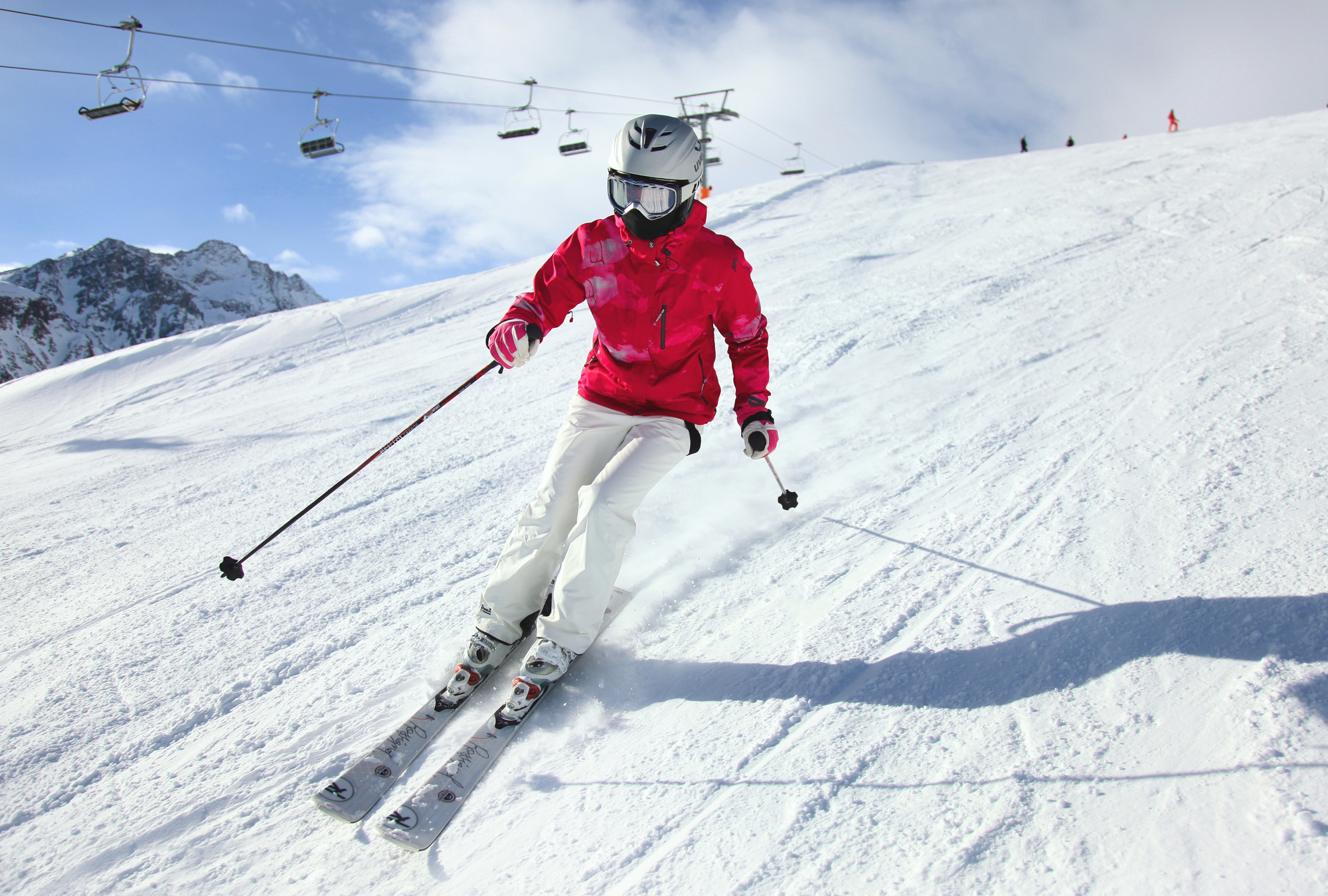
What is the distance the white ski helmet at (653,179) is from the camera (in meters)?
2.46

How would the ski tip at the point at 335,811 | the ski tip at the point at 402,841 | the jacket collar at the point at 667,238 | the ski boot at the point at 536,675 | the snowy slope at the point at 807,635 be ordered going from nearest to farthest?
the snowy slope at the point at 807,635 < the ski tip at the point at 402,841 < the ski tip at the point at 335,811 < the ski boot at the point at 536,675 < the jacket collar at the point at 667,238

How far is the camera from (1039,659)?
6.88 ft

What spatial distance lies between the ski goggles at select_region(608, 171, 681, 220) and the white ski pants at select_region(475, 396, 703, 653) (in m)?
0.75

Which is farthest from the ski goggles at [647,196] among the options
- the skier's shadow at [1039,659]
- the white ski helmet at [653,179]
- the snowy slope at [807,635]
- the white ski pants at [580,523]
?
the skier's shadow at [1039,659]

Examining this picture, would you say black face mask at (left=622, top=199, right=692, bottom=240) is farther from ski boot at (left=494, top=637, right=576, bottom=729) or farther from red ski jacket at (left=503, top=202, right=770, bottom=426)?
ski boot at (left=494, top=637, right=576, bottom=729)

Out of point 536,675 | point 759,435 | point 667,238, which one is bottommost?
point 536,675

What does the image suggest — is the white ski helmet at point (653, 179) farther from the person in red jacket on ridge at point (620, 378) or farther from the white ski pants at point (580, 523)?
the white ski pants at point (580, 523)

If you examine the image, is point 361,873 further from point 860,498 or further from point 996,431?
point 996,431

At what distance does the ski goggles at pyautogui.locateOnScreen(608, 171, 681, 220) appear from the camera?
246cm

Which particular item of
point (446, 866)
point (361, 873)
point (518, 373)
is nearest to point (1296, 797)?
point (446, 866)

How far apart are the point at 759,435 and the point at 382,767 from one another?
5.44 feet

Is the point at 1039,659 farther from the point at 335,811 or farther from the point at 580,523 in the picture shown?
the point at 335,811

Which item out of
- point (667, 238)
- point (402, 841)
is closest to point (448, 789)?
point (402, 841)

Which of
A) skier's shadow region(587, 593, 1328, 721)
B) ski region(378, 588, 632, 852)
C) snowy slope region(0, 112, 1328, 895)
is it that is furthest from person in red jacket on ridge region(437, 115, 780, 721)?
skier's shadow region(587, 593, 1328, 721)
